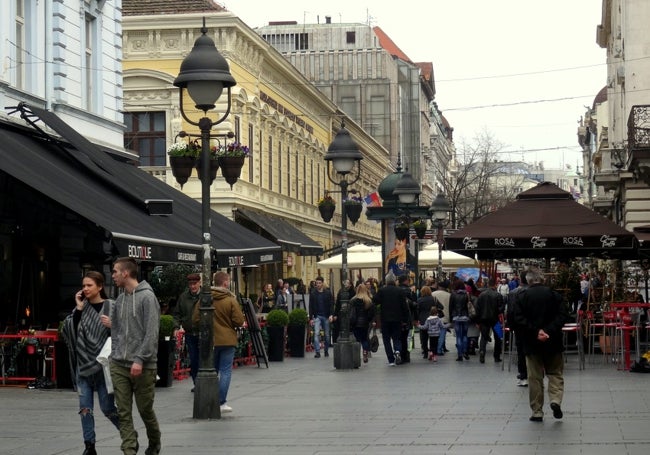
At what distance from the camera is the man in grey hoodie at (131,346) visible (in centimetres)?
1130

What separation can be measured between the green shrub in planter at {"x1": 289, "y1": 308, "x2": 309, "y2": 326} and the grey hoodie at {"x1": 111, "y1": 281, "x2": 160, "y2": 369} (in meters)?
17.5

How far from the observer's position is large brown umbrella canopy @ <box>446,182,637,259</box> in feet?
78.6

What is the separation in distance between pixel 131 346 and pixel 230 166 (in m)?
12.6

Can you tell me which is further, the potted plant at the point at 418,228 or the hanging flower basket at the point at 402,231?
the potted plant at the point at 418,228

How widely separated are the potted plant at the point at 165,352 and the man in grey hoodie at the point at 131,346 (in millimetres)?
9014

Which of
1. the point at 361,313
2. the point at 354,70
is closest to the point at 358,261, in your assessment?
the point at 361,313

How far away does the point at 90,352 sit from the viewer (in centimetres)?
1170

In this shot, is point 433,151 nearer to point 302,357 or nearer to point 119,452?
point 302,357

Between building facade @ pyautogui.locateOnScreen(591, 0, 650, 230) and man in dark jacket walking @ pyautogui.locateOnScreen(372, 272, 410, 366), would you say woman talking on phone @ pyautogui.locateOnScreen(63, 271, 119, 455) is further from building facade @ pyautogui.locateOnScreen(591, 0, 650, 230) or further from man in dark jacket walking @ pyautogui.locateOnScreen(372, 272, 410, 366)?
building facade @ pyautogui.locateOnScreen(591, 0, 650, 230)

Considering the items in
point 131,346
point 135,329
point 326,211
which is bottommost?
point 131,346

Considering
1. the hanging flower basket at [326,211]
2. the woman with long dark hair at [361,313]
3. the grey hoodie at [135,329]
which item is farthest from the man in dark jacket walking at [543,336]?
the hanging flower basket at [326,211]

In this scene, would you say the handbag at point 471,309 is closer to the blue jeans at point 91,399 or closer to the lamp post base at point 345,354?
the lamp post base at point 345,354

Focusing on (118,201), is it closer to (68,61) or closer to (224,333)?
(68,61)

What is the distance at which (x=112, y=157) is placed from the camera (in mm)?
27875
